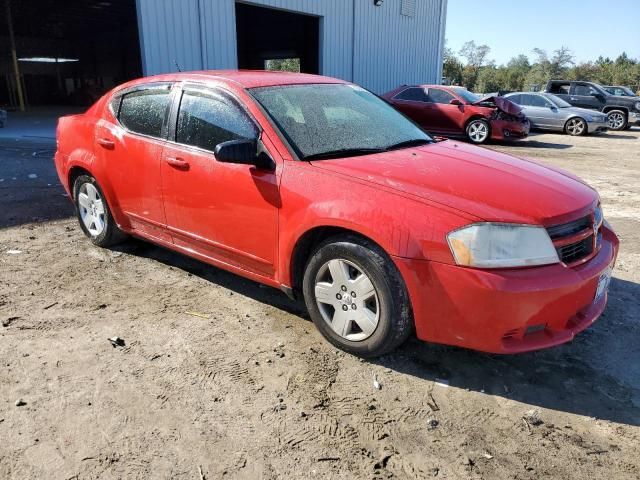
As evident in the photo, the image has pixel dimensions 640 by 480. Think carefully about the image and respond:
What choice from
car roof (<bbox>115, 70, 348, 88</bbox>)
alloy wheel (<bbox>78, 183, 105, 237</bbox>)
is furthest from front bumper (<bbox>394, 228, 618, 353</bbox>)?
alloy wheel (<bbox>78, 183, 105, 237</bbox>)

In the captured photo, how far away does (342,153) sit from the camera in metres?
3.32

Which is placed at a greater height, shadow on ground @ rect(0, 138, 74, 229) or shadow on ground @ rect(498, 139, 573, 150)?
shadow on ground @ rect(0, 138, 74, 229)

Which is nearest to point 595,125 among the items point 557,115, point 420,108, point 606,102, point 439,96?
point 557,115

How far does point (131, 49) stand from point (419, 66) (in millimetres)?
19185

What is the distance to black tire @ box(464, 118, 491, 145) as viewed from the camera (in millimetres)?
13367

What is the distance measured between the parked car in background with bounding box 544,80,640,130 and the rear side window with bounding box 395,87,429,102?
8.14m

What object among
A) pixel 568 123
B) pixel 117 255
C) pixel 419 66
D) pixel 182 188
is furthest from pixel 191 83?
pixel 419 66

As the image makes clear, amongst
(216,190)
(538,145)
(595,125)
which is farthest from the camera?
(595,125)

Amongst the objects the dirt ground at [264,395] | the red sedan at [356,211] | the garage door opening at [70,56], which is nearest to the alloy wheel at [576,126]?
the dirt ground at [264,395]

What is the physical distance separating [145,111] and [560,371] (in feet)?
11.7

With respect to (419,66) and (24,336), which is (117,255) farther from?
(419,66)

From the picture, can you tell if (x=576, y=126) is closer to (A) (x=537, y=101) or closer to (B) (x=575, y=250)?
(A) (x=537, y=101)

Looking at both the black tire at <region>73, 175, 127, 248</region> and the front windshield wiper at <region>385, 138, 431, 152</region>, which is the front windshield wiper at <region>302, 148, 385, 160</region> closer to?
the front windshield wiper at <region>385, 138, 431, 152</region>

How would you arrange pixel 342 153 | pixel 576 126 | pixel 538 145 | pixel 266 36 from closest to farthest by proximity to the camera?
pixel 342 153, pixel 538 145, pixel 576 126, pixel 266 36
